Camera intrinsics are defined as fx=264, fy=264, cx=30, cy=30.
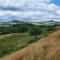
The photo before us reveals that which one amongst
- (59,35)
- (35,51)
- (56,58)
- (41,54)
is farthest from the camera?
(59,35)

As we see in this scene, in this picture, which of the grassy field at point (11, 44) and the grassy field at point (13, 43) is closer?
the grassy field at point (13, 43)

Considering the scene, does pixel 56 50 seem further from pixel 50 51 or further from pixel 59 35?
pixel 59 35

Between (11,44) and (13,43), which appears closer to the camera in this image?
(11,44)

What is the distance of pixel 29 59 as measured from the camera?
14438 mm

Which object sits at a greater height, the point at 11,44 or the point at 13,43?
the point at 11,44

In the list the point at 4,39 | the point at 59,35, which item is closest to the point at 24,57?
the point at 59,35

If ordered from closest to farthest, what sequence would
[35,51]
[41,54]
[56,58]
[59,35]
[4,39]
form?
[56,58] → [41,54] → [35,51] → [59,35] → [4,39]

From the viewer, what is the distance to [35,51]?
617 inches

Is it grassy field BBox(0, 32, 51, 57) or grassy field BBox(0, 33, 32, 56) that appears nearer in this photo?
grassy field BBox(0, 32, 51, 57)

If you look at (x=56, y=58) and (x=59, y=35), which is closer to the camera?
(x=56, y=58)

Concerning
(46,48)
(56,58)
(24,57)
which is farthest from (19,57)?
(56,58)

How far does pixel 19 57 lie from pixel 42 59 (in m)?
1.92

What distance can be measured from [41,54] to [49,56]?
788 millimetres

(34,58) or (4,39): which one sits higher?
(34,58)
